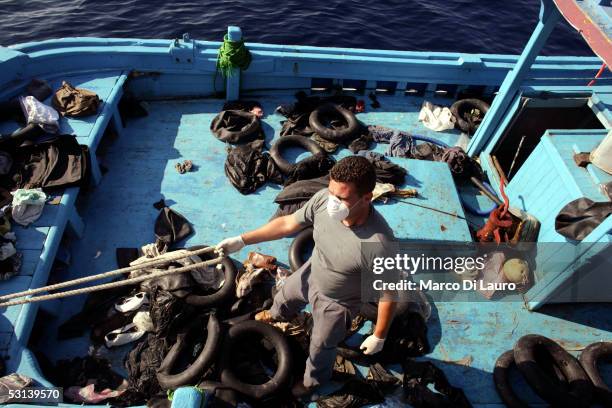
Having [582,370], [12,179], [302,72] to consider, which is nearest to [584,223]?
[582,370]

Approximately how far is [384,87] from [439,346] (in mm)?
5602

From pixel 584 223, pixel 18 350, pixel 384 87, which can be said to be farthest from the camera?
pixel 384 87

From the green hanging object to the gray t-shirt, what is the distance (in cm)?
444

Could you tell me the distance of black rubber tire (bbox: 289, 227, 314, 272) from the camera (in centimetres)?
576

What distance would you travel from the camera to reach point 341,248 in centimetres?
392

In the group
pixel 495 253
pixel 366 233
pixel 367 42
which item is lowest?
pixel 367 42

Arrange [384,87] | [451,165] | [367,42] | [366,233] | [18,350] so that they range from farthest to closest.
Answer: [367,42] → [384,87] → [451,165] → [18,350] → [366,233]

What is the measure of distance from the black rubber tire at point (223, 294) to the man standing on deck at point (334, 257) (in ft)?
2.67

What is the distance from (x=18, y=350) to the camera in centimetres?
452

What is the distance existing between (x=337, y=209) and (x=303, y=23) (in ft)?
47.6

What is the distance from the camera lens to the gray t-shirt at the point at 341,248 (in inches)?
150

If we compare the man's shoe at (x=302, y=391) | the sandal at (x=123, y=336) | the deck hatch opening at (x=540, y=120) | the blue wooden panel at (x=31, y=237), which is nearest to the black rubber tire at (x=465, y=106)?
the deck hatch opening at (x=540, y=120)

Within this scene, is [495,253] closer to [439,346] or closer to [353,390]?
[439,346]

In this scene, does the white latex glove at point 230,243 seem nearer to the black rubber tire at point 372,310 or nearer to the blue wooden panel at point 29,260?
the black rubber tire at point 372,310
